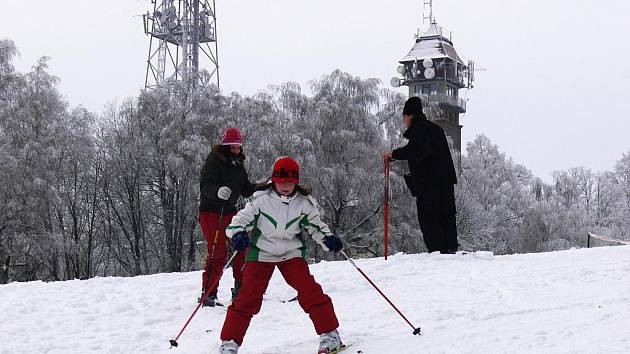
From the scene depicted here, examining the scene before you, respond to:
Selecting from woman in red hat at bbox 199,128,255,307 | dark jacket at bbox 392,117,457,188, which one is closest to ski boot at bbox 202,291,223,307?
woman in red hat at bbox 199,128,255,307

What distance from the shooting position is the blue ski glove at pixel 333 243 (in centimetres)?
496

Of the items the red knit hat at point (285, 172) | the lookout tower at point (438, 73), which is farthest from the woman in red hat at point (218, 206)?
the lookout tower at point (438, 73)

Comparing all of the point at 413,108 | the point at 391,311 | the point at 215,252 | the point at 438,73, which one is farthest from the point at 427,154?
the point at 438,73

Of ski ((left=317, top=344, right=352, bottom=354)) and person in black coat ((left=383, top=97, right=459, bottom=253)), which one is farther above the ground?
person in black coat ((left=383, top=97, right=459, bottom=253))

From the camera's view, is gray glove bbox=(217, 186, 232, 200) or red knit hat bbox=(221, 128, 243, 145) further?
red knit hat bbox=(221, 128, 243, 145)

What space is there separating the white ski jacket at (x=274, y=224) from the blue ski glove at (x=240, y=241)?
0.15 ft

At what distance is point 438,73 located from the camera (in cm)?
6969

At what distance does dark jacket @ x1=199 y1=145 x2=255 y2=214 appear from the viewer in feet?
23.7

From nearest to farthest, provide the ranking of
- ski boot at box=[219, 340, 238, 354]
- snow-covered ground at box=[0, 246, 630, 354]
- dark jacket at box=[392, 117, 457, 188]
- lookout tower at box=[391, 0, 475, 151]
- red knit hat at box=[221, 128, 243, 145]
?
ski boot at box=[219, 340, 238, 354] < snow-covered ground at box=[0, 246, 630, 354] < red knit hat at box=[221, 128, 243, 145] < dark jacket at box=[392, 117, 457, 188] < lookout tower at box=[391, 0, 475, 151]

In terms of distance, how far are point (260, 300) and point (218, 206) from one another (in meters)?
2.61

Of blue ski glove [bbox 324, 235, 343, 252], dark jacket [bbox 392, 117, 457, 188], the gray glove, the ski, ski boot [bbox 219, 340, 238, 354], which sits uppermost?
dark jacket [bbox 392, 117, 457, 188]

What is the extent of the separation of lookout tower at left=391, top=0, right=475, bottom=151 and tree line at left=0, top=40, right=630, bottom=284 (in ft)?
123

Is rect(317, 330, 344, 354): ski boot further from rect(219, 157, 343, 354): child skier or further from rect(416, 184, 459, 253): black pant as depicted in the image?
rect(416, 184, 459, 253): black pant

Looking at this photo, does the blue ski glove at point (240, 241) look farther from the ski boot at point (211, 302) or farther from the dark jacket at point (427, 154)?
the dark jacket at point (427, 154)
